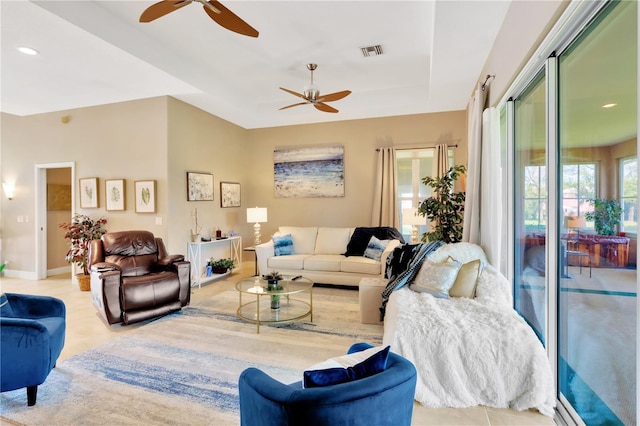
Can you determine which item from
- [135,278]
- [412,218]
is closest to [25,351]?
[135,278]

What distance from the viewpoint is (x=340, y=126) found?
246 inches

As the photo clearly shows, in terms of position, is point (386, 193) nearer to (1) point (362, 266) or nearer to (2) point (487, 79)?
(1) point (362, 266)

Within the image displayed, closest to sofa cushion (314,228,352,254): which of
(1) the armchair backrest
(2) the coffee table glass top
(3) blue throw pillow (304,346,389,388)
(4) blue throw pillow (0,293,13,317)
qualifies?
(2) the coffee table glass top

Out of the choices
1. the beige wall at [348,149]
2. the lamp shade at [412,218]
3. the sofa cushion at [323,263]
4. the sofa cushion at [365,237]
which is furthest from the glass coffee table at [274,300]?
the beige wall at [348,149]

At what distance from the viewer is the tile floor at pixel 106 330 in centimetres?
194

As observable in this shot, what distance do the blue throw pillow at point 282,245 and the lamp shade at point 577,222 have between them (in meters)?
4.24

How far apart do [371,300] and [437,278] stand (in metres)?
0.83

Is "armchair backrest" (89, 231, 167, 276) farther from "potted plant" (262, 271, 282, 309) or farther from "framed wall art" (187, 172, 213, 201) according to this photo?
"potted plant" (262, 271, 282, 309)

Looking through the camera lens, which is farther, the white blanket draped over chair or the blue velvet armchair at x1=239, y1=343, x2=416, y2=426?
the white blanket draped over chair

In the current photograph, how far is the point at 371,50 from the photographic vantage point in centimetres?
383

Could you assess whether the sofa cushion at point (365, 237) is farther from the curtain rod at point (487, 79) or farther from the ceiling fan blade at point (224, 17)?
the ceiling fan blade at point (224, 17)

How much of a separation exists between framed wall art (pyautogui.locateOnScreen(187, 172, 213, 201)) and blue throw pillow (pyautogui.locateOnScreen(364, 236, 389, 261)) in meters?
2.93

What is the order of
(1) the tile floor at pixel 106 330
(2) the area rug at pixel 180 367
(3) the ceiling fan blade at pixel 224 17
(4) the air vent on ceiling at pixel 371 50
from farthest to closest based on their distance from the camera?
(4) the air vent on ceiling at pixel 371 50 < (3) the ceiling fan blade at pixel 224 17 < (2) the area rug at pixel 180 367 < (1) the tile floor at pixel 106 330

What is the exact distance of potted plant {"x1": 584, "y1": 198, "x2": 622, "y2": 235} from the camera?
1449mm
